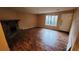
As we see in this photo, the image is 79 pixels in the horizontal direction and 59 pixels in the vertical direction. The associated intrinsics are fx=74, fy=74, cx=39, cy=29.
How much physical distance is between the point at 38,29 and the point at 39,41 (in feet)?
0.78

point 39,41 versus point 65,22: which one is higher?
point 65,22

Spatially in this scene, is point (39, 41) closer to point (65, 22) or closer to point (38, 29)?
point (38, 29)

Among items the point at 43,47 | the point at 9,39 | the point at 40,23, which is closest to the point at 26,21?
the point at 40,23

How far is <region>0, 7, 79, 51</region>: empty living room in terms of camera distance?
38.9 inches

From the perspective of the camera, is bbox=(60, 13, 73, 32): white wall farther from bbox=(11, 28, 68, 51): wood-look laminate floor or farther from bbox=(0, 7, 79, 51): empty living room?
bbox=(11, 28, 68, 51): wood-look laminate floor

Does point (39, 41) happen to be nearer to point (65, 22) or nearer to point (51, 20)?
point (51, 20)

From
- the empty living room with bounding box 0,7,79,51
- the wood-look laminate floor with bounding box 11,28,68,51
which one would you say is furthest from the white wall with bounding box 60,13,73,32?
the wood-look laminate floor with bounding box 11,28,68,51

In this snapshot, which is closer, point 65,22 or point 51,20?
point 51,20

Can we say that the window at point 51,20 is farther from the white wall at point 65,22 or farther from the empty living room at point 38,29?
the white wall at point 65,22

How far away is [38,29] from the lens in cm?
123

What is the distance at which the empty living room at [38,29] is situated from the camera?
0.99m

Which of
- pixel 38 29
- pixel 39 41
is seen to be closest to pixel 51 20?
pixel 38 29

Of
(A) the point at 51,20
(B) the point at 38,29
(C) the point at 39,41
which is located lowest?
(C) the point at 39,41
